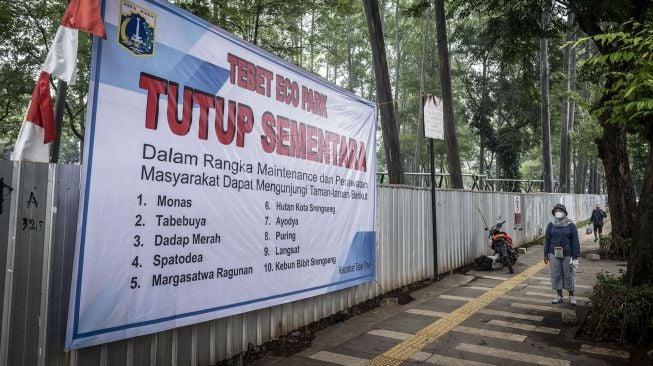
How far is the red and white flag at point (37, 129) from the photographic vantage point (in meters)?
3.05

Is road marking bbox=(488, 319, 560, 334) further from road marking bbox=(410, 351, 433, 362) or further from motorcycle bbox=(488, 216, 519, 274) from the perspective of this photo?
motorcycle bbox=(488, 216, 519, 274)

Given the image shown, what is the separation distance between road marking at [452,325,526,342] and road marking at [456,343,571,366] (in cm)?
48

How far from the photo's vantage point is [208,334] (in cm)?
429

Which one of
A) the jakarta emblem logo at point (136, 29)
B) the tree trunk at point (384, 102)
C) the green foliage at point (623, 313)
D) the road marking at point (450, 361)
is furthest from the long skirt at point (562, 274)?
the jakarta emblem logo at point (136, 29)

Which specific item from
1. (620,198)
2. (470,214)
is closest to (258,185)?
(470,214)

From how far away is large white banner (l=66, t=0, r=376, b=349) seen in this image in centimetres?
329

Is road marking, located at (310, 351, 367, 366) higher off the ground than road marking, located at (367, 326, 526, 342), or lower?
lower

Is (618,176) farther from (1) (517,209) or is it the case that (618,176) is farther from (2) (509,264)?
(2) (509,264)

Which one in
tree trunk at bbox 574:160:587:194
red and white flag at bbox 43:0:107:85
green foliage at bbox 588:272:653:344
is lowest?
green foliage at bbox 588:272:653:344

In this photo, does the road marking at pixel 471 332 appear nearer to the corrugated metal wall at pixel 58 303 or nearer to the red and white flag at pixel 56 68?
the corrugated metal wall at pixel 58 303

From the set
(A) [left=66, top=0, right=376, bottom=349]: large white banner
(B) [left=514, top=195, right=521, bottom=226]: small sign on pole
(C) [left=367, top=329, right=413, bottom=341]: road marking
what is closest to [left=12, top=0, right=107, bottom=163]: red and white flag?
(A) [left=66, top=0, right=376, bottom=349]: large white banner

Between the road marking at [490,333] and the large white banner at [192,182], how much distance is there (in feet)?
5.96

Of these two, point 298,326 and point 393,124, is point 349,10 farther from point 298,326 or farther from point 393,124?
point 298,326

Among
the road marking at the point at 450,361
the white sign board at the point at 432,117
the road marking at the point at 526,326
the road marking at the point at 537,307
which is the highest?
the white sign board at the point at 432,117
